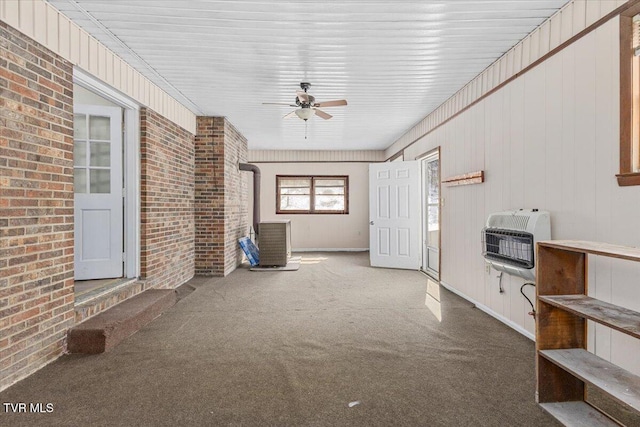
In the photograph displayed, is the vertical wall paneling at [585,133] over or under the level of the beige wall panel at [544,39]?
under

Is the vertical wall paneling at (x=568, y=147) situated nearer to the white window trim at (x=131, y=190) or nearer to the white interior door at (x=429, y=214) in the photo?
the white interior door at (x=429, y=214)

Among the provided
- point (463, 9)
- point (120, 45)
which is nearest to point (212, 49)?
point (120, 45)

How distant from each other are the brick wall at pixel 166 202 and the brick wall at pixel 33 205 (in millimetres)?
1168

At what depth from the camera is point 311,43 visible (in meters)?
2.88

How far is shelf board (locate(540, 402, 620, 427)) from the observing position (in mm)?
1650

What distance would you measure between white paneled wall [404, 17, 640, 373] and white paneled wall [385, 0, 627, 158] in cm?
10

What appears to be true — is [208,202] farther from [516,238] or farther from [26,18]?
[516,238]

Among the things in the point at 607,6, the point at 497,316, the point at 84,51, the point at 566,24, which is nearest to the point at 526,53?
the point at 566,24

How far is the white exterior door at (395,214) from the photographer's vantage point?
Result: 5.72m

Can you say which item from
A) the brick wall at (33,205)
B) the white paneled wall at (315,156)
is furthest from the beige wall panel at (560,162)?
the white paneled wall at (315,156)

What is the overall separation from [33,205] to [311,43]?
8.32 feet

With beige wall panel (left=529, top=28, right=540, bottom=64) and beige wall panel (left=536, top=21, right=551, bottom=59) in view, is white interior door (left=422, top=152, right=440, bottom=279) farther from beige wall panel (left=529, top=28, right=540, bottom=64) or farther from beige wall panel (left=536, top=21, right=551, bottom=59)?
beige wall panel (left=536, top=21, right=551, bottom=59)

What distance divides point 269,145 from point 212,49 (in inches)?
183

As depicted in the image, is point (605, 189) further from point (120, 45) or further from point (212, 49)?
point (120, 45)
